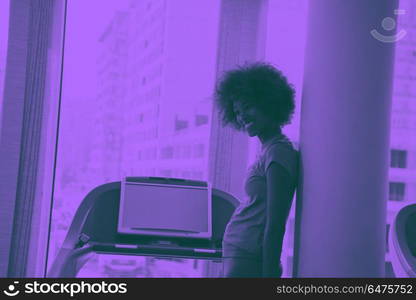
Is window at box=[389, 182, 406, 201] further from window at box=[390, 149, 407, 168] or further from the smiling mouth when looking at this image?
the smiling mouth

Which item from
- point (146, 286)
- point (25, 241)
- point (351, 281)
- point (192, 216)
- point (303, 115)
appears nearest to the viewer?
point (146, 286)

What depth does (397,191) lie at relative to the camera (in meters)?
3.39

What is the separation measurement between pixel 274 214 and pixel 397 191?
7.66ft

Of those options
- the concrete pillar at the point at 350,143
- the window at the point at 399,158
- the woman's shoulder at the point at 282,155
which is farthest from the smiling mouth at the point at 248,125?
the window at the point at 399,158

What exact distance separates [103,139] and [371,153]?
6.81 feet

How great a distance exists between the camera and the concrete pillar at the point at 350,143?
58.3 inches

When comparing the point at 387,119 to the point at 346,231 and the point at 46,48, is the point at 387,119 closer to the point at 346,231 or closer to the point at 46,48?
the point at 346,231

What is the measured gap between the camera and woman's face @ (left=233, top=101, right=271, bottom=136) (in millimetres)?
1586

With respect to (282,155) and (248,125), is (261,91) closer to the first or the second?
(248,125)

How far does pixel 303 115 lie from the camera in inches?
64.0

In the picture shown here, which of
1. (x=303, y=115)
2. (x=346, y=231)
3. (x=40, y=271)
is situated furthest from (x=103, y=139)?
(x=346, y=231)

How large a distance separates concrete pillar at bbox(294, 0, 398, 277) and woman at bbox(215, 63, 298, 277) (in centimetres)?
13

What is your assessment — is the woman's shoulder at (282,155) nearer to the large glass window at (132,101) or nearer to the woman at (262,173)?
the woman at (262,173)

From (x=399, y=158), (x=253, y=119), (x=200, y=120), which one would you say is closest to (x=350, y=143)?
(x=253, y=119)
